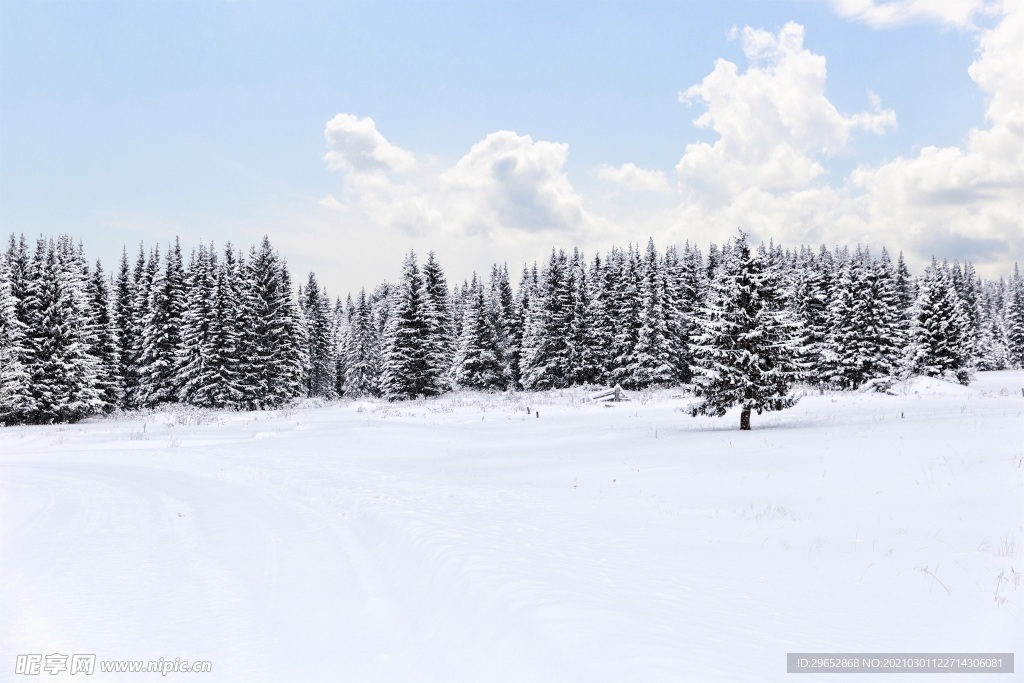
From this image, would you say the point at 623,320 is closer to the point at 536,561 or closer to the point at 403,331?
the point at 403,331

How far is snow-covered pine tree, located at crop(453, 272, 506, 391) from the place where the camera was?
55938mm

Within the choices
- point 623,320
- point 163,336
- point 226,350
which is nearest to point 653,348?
point 623,320

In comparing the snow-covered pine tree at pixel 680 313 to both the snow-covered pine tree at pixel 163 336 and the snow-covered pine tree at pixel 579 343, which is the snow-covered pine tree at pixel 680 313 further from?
the snow-covered pine tree at pixel 163 336

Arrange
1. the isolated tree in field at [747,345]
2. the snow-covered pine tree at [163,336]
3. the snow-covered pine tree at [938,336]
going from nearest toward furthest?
1. the isolated tree in field at [747,345]
2. the snow-covered pine tree at [938,336]
3. the snow-covered pine tree at [163,336]

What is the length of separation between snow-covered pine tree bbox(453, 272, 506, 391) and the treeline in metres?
0.14

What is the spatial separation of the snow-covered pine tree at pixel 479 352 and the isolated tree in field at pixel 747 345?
35919 millimetres

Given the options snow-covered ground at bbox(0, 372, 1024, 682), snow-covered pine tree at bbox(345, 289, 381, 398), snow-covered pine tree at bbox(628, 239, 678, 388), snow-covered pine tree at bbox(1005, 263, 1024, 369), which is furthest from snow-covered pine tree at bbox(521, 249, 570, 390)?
snow-covered pine tree at bbox(1005, 263, 1024, 369)

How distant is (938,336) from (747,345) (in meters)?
33.5

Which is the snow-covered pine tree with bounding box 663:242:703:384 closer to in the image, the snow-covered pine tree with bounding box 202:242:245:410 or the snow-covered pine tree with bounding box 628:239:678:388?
the snow-covered pine tree with bounding box 628:239:678:388

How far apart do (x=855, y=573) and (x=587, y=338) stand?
49.1 meters

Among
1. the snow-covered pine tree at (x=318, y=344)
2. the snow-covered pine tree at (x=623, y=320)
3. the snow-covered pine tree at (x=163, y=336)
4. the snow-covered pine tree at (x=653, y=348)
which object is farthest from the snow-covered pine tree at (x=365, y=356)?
the snow-covered pine tree at (x=653, y=348)

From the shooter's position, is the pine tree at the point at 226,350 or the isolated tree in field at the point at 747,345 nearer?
the isolated tree in field at the point at 747,345

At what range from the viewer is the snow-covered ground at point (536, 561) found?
5.12 meters

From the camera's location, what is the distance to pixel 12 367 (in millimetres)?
34250
